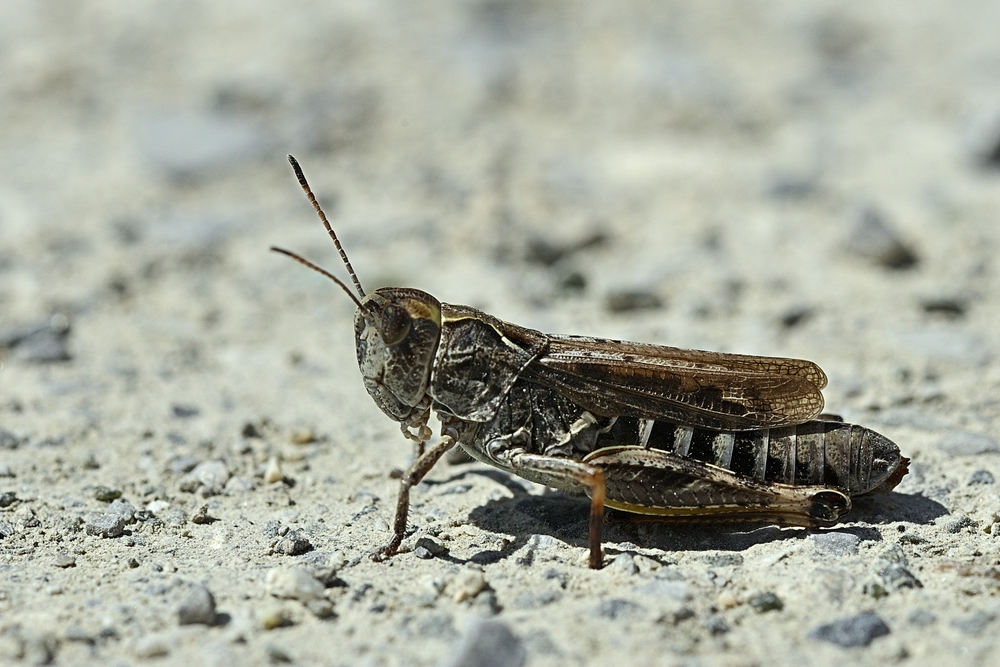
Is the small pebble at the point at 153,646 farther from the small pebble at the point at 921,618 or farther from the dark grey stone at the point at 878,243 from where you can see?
the dark grey stone at the point at 878,243

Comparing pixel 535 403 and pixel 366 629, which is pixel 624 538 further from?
pixel 366 629

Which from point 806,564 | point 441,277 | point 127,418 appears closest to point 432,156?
point 441,277

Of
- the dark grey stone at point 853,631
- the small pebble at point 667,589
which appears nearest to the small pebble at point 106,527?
the small pebble at point 667,589

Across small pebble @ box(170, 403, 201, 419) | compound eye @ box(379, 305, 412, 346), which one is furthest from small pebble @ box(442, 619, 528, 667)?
small pebble @ box(170, 403, 201, 419)

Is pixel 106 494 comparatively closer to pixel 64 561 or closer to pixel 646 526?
pixel 64 561

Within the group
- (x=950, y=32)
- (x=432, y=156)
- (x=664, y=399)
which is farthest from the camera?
(x=950, y=32)

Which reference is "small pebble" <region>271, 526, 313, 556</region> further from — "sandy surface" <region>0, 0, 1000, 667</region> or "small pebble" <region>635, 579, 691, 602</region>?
"small pebble" <region>635, 579, 691, 602</region>
